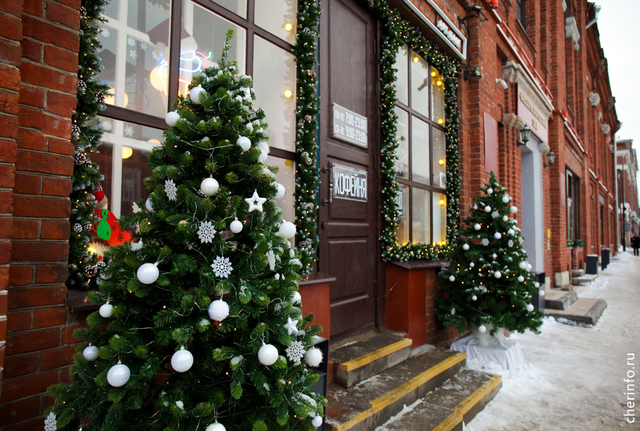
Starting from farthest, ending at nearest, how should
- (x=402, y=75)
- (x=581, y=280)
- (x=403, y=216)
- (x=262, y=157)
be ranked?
(x=581, y=280) < (x=402, y=75) < (x=403, y=216) < (x=262, y=157)

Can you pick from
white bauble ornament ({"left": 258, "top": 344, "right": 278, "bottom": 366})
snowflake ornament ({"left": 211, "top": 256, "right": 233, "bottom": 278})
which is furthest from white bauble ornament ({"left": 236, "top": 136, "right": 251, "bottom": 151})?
white bauble ornament ({"left": 258, "top": 344, "right": 278, "bottom": 366})

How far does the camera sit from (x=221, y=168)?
5.47ft

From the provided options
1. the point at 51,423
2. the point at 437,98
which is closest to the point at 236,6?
the point at 51,423

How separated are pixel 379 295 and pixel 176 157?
3062 mm

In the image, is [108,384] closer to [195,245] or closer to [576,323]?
[195,245]

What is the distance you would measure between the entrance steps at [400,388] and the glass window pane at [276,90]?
1941 millimetres

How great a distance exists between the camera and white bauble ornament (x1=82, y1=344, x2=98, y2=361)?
1.51 meters

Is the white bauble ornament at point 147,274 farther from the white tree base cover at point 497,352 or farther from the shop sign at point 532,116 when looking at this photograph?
the shop sign at point 532,116

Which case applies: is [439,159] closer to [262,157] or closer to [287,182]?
[287,182]

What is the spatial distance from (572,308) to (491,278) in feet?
13.5

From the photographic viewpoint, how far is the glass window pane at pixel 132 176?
7.23 ft

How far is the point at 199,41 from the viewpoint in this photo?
2699 millimetres

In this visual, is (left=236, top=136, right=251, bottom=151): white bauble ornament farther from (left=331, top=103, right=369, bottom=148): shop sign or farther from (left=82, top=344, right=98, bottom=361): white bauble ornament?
(left=331, top=103, right=369, bottom=148): shop sign

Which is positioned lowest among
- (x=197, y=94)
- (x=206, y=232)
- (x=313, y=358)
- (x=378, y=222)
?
(x=313, y=358)
